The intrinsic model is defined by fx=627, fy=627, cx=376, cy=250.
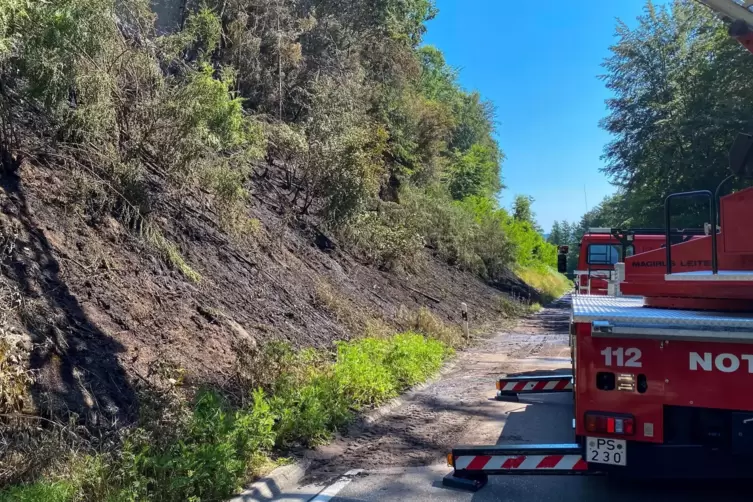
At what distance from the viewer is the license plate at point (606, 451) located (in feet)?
14.7

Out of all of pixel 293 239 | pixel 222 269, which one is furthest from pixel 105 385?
pixel 293 239

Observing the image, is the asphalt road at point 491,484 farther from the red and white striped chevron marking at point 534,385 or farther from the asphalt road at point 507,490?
the red and white striped chevron marking at point 534,385

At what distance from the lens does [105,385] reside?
6113 millimetres

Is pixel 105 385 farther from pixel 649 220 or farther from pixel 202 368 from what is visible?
pixel 649 220

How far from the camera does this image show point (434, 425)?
812 cm

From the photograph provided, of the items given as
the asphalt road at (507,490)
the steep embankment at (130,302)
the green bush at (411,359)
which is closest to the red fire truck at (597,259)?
the green bush at (411,359)

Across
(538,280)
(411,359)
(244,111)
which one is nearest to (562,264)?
(411,359)

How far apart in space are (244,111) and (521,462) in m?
10.7

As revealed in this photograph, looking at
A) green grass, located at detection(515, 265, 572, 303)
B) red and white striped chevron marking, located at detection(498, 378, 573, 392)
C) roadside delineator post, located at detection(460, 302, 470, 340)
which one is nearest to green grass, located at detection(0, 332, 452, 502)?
red and white striped chevron marking, located at detection(498, 378, 573, 392)

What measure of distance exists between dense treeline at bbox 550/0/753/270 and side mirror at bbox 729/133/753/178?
715 inches

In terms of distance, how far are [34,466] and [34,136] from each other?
15.2 ft

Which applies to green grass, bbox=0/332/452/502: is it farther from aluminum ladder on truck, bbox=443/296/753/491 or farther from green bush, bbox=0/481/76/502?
aluminum ladder on truck, bbox=443/296/753/491

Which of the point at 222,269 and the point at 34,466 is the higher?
the point at 222,269

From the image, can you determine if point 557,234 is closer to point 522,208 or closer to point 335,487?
point 522,208
